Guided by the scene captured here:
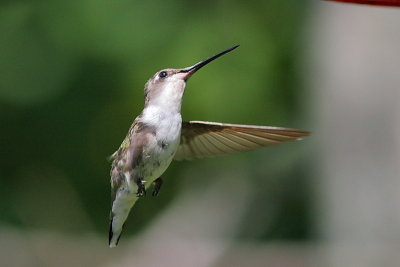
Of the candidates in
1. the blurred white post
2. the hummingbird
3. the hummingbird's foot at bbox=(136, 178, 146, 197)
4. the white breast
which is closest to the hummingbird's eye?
the hummingbird

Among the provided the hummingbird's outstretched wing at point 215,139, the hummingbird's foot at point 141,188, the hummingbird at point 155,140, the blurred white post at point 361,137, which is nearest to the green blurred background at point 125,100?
the blurred white post at point 361,137

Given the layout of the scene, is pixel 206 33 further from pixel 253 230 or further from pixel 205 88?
Result: pixel 253 230

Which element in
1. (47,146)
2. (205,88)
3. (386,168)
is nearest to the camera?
(386,168)

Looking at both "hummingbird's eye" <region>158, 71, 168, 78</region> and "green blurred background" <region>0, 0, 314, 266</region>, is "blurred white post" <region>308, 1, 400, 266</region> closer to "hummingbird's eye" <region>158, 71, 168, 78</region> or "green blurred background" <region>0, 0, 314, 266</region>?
"green blurred background" <region>0, 0, 314, 266</region>

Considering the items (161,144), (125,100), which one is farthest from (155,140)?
(125,100)

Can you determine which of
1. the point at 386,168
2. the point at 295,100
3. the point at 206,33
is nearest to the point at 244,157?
the point at 295,100

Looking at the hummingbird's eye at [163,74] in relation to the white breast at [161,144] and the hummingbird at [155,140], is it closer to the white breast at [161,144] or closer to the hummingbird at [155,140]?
the hummingbird at [155,140]
